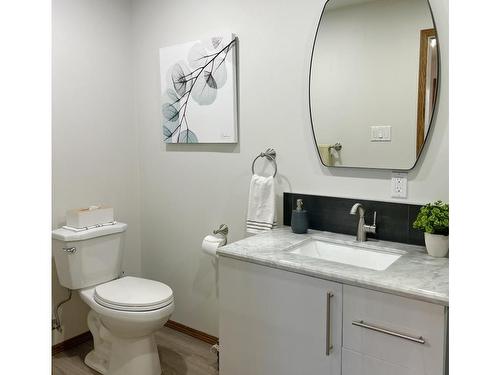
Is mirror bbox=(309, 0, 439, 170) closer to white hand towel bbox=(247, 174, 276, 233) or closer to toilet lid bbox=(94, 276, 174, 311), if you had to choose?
white hand towel bbox=(247, 174, 276, 233)

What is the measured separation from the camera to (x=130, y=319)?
212 cm

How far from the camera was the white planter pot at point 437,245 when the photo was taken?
1705 mm

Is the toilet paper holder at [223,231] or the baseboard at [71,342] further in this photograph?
the baseboard at [71,342]

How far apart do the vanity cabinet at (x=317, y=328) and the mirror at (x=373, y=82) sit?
2.43 ft

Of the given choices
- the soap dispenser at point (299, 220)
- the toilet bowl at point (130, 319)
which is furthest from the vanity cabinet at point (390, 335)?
the toilet bowl at point (130, 319)

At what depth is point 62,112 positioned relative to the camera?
2609 millimetres

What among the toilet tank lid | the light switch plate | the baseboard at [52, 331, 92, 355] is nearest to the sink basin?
the light switch plate

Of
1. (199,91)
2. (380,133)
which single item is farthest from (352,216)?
(199,91)

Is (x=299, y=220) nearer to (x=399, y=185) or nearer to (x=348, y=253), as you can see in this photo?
(x=348, y=253)

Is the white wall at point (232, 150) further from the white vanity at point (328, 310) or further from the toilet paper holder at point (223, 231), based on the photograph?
the white vanity at point (328, 310)

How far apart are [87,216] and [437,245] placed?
6.53 ft

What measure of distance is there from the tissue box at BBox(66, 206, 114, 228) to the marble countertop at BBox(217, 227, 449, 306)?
1.10m
